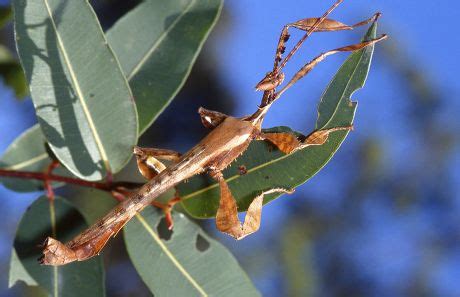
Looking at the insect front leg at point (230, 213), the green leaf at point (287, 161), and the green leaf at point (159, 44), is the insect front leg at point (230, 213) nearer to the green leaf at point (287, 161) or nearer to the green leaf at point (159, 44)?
the green leaf at point (287, 161)

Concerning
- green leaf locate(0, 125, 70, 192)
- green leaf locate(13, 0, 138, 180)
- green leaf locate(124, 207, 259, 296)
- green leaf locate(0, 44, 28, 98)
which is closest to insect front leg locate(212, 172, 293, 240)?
green leaf locate(124, 207, 259, 296)

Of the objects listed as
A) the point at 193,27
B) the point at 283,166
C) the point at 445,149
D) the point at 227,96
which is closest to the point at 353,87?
the point at 283,166

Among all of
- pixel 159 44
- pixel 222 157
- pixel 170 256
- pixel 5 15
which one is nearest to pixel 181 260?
pixel 170 256

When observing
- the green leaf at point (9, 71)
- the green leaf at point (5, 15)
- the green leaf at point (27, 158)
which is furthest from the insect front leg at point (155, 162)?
the green leaf at point (9, 71)

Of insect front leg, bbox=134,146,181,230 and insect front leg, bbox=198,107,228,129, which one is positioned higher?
insect front leg, bbox=198,107,228,129

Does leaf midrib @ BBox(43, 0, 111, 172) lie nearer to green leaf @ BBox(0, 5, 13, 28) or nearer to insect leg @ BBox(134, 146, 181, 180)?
Answer: insect leg @ BBox(134, 146, 181, 180)

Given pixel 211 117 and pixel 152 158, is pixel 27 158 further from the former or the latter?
pixel 211 117
